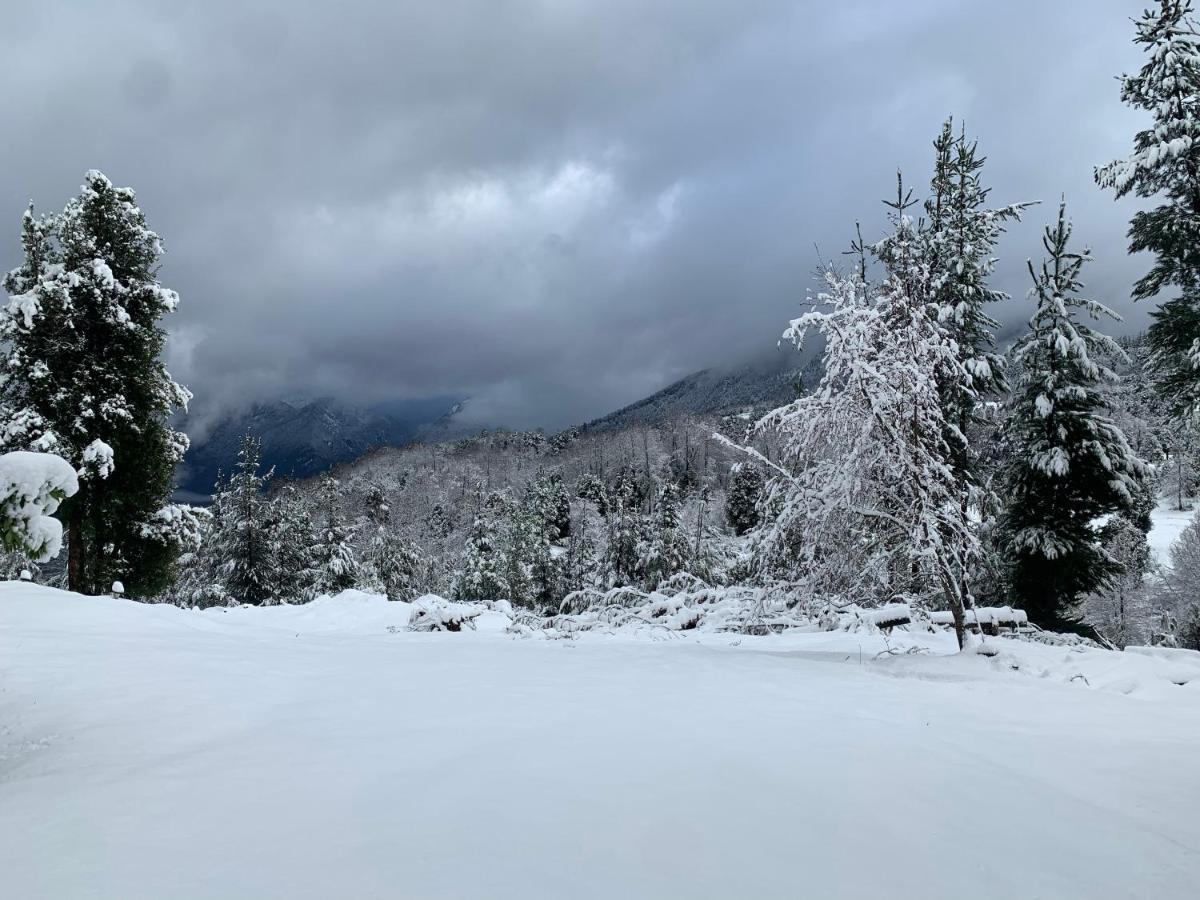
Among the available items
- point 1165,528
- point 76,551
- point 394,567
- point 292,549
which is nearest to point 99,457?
point 76,551

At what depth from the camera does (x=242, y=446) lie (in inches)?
1078

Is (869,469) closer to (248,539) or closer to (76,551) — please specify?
(76,551)

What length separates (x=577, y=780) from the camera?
3.01 m

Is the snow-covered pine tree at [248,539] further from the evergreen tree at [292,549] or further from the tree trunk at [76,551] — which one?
the tree trunk at [76,551]

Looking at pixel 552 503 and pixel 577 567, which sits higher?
pixel 552 503

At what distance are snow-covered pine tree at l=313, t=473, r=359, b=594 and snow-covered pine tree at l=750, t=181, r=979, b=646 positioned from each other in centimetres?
2710

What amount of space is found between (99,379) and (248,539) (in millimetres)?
15460

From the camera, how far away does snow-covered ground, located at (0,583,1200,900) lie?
2217 millimetres

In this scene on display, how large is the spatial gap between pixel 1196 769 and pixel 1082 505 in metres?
13.1

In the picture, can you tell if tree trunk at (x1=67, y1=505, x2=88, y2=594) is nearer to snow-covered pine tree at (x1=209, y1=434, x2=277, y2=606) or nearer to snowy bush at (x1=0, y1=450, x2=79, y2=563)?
snowy bush at (x1=0, y1=450, x2=79, y2=563)

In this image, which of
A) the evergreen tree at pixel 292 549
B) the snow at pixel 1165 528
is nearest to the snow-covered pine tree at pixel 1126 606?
the snow at pixel 1165 528

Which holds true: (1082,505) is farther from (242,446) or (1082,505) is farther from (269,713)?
(242,446)

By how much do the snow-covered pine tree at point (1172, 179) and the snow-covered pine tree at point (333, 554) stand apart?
30411 millimetres

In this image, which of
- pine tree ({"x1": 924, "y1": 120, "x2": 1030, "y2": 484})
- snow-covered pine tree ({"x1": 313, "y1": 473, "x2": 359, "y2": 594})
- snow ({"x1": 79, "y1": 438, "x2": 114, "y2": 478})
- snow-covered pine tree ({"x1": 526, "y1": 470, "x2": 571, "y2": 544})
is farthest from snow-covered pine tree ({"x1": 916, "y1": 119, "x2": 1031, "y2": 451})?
snow-covered pine tree ({"x1": 526, "y1": 470, "x2": 571, "y2": 544})
